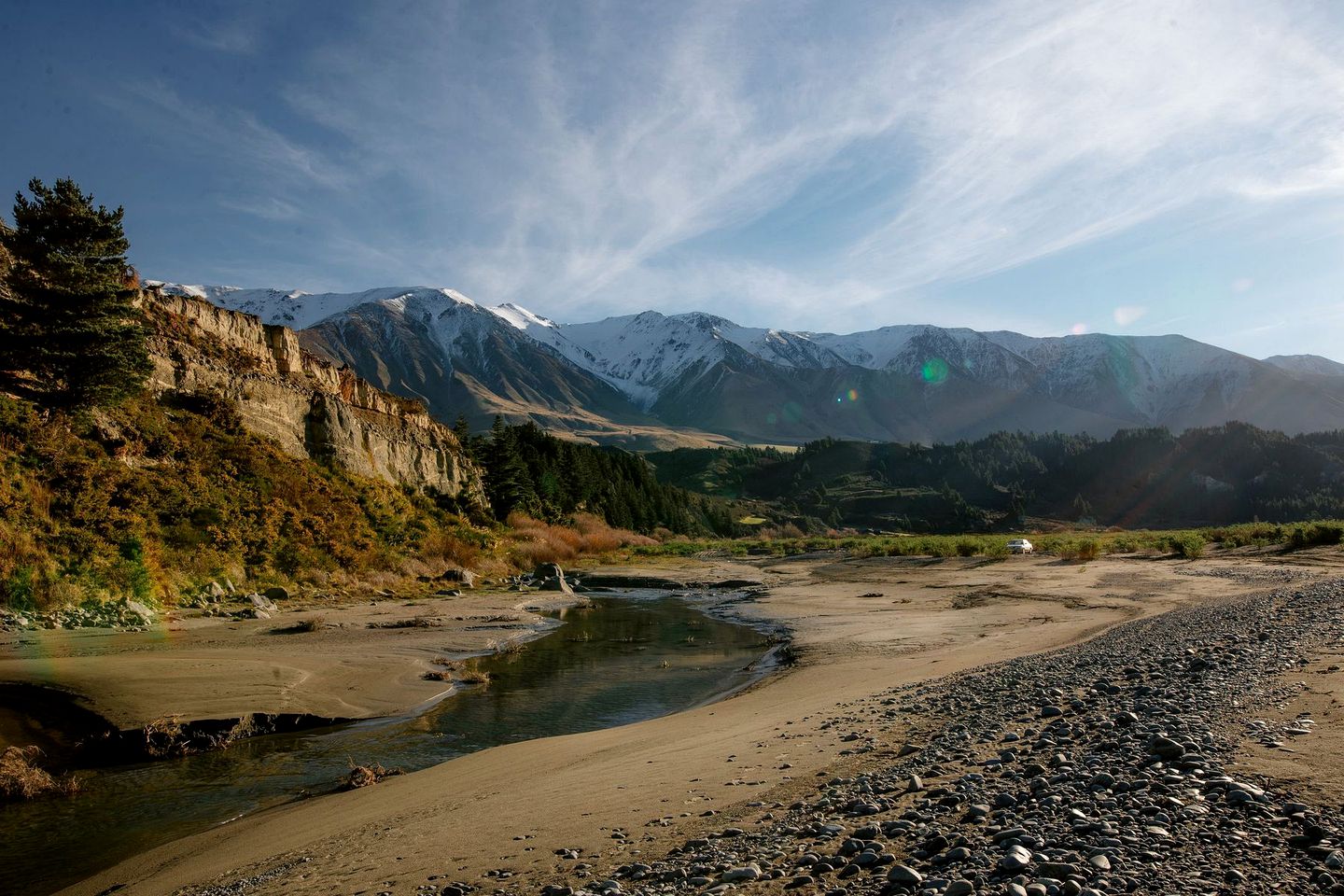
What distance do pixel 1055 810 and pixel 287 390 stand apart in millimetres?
42382

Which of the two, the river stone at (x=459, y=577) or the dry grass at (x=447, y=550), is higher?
the dry grass at (x=447, y=550)

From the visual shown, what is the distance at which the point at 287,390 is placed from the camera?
38.1 m

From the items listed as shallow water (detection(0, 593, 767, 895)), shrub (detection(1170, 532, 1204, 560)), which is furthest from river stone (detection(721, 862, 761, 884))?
shrub (detection(1170, 532, 1204, 560))

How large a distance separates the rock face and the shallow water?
23922 millimetres

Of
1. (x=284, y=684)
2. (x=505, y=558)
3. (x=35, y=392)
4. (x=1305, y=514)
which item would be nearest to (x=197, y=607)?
(x=35, y=392)

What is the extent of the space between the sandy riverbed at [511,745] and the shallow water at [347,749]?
35.6 inches

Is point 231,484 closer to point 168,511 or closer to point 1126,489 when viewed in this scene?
point 168,511

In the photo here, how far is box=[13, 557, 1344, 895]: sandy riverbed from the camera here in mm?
6004

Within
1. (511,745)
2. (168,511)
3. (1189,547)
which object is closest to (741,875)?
(511,745)

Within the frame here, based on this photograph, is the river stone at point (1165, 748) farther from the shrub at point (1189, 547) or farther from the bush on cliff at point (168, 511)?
the shrub at point (1189, 547)

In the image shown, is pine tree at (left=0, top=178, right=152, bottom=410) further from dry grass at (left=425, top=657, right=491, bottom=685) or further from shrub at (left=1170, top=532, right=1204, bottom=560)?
shrub at (left=1170, top=532, right=1204, bottom=560)

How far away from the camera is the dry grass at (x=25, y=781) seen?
29.5 feet

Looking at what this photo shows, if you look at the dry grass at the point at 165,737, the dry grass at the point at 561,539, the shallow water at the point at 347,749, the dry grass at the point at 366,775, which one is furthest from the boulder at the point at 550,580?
the dry grass at the point at 366,775

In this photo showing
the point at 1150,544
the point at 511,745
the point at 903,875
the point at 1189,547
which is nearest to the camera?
the point at 903,875
